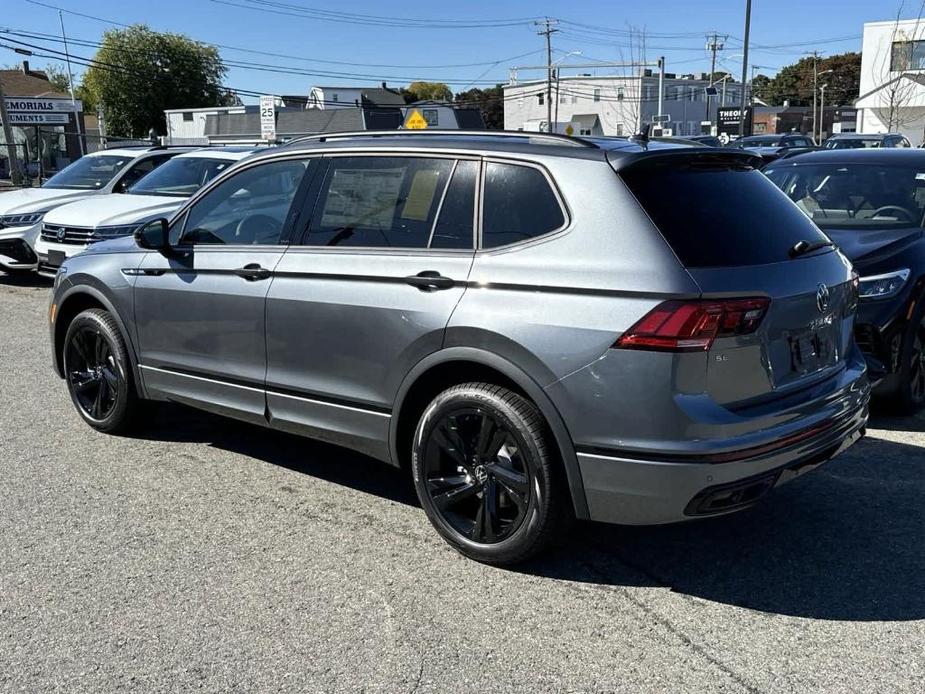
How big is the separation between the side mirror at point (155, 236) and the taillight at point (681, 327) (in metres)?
2.93

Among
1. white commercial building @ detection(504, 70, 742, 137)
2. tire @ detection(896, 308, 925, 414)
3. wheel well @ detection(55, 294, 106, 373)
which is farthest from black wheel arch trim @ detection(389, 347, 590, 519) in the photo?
white commercial building @ detection(504, 70, 742, 137)

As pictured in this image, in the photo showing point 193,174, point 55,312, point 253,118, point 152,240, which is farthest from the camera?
point 253,118

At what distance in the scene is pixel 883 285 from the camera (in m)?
5.70

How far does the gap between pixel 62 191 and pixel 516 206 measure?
11732mm

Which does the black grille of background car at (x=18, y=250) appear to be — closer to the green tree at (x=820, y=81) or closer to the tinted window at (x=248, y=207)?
the tinted window at (x=248, y=207)

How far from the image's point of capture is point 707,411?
10.7 ft

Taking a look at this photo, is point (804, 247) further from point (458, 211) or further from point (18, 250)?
point (18, 250)

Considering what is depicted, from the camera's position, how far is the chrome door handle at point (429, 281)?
3816 mm

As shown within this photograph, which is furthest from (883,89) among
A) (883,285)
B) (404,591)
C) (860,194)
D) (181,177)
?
(404,591)

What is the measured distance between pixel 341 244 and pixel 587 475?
1700mm

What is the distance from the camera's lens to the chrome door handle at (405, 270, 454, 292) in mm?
3816

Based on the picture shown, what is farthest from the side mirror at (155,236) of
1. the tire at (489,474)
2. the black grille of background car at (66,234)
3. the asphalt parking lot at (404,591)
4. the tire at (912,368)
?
the black grille of background car at (66,234)

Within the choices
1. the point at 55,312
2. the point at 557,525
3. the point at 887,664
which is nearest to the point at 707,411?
the point at 557,525

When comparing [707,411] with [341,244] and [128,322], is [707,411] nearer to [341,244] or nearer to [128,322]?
[341,244]
